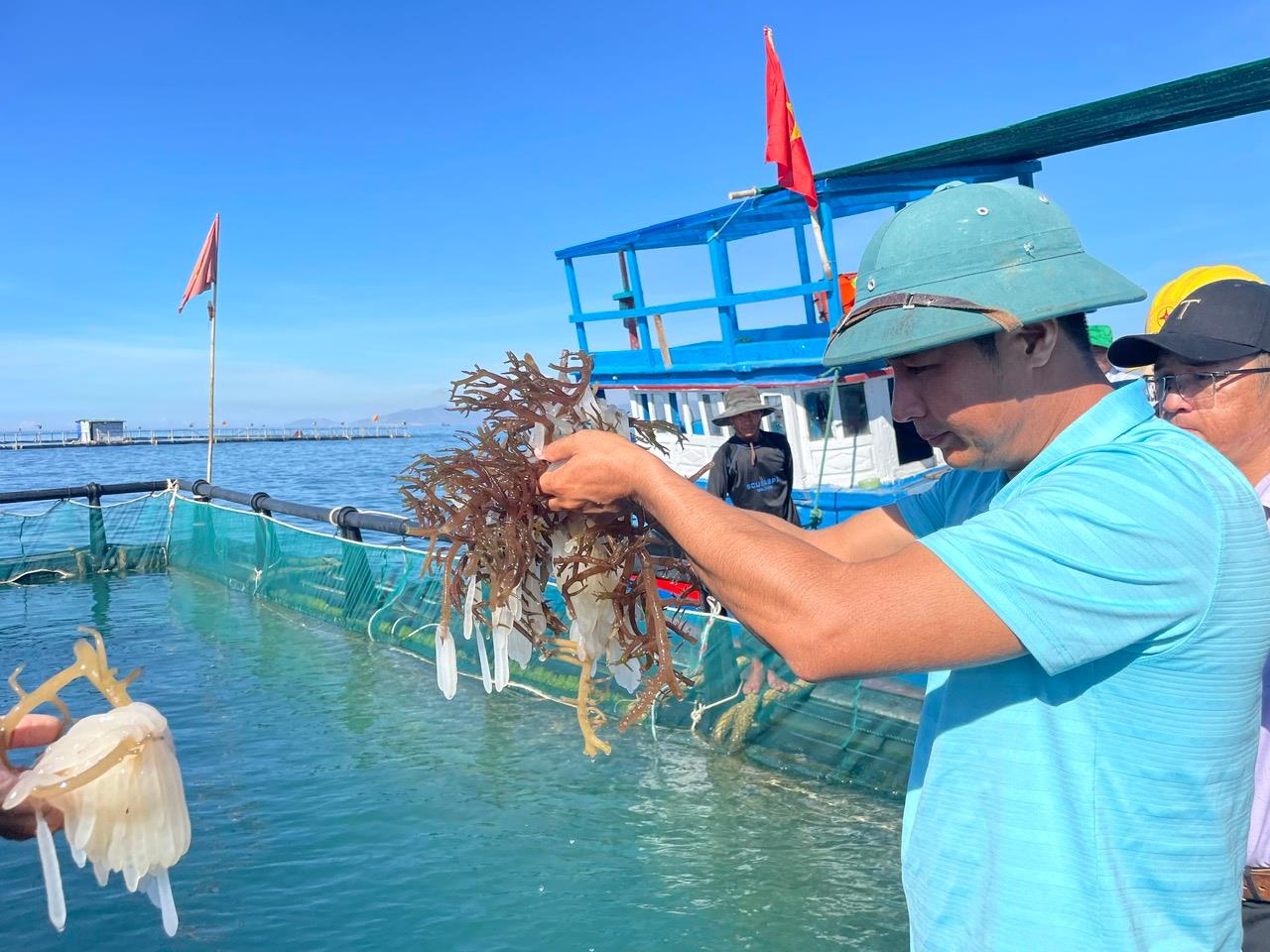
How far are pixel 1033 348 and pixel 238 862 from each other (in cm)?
502

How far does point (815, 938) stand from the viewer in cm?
415

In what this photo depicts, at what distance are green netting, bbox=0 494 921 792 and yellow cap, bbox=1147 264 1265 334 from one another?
2.34 meters

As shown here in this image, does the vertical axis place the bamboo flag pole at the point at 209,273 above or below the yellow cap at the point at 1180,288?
above

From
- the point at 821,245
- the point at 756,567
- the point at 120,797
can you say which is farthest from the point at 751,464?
the point at 756,567

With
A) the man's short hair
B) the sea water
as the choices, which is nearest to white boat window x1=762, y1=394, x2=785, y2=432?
the sea water

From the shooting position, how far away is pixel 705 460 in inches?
550

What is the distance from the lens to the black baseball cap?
8.76ft

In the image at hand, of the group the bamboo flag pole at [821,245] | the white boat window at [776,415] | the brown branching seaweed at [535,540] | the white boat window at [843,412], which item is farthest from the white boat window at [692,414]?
the brown branching seaweed at [535,540]

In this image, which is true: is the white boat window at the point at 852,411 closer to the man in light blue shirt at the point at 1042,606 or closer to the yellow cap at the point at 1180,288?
the yellow cap at the point at 1180,288

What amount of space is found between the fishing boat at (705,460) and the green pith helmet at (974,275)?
3.87 meters

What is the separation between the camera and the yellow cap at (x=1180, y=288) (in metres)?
3.40

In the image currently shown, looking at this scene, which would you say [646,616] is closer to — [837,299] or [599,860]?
[599,860]

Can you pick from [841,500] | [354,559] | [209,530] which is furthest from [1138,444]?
[209,530]

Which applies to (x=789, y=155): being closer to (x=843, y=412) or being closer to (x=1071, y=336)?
(x=843, y=412)
